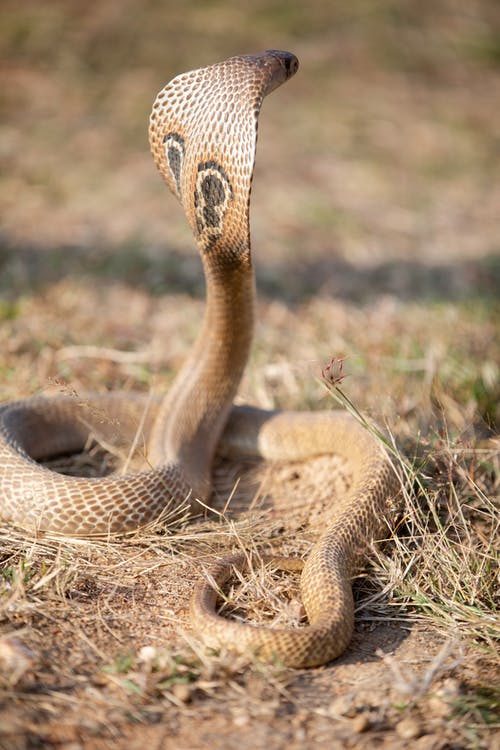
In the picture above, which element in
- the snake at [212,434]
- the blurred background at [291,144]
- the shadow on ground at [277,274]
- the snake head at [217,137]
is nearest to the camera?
the snake at [212,434]

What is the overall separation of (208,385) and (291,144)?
7.80m

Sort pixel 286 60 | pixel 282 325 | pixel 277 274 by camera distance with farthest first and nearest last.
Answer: pixel 277 274 → pixel 282 325 → pixel 286 60

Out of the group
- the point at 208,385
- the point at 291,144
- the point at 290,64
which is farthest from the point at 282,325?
the point at 291,144

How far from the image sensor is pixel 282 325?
21.9ft

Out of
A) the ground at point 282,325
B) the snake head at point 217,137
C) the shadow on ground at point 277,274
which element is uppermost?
the snake head at point 217,137

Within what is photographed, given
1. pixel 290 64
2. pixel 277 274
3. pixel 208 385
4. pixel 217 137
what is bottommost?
pixel 277 274

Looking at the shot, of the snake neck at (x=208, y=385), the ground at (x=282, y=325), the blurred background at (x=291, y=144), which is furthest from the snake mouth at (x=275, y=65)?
the blurred background at (x=291, y=144)

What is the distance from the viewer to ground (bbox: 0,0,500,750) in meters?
2.54

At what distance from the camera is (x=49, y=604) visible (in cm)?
296

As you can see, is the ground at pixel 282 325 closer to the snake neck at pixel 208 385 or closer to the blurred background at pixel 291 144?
the blurred background at pixel 291 144

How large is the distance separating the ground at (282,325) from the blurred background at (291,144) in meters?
0.04

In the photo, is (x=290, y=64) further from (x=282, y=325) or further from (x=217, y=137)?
(x=282, y=325)

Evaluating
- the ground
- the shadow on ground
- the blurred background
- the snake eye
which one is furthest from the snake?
the blurred background

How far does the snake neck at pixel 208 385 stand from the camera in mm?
4016
